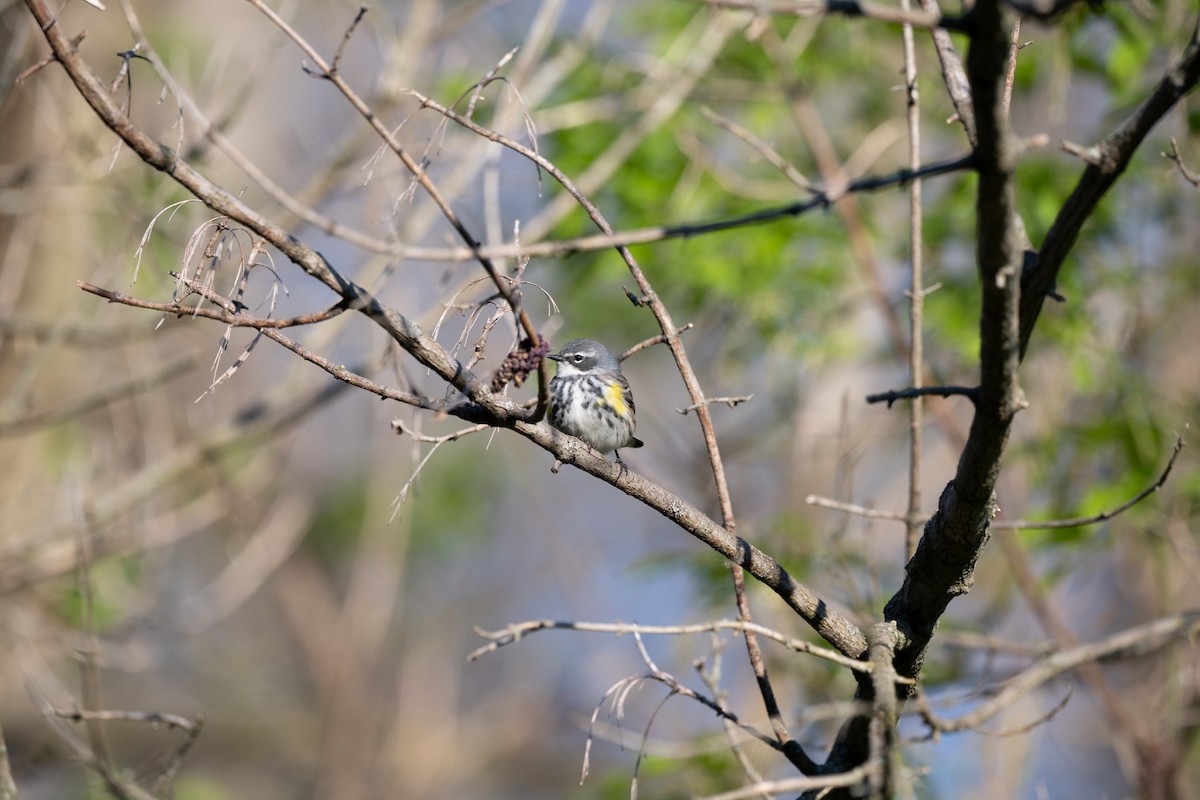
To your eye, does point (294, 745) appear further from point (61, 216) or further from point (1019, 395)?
point (1019, 395)

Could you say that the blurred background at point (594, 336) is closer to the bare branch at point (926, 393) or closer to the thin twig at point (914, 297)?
the thin twig at point (914, 297)

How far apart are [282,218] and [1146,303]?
551cm

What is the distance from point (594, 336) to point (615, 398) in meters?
2.93

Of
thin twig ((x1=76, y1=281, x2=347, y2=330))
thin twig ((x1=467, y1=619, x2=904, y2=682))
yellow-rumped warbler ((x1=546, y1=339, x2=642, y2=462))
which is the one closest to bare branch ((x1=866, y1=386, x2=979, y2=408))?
thin twig ((x1=467, y1=619, x2=904, y2=682))

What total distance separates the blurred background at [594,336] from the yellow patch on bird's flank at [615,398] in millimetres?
513

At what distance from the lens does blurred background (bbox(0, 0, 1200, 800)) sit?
475 cm

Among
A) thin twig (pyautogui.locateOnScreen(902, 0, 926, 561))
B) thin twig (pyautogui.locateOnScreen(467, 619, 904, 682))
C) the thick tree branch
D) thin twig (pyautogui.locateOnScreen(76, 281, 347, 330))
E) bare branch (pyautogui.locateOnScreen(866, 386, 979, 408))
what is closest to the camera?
the thick tree branch

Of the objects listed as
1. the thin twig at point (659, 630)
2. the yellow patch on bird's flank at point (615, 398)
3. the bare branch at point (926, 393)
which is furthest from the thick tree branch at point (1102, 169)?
the yellow patch on bird's flank at point (615, 398)

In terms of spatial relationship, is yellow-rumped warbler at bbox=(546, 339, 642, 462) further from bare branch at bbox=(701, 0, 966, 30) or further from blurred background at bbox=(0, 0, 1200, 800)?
bare branch at bbox=(701, 0, 966, 30)

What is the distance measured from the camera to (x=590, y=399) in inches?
180

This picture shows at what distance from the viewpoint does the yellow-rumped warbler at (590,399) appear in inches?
179

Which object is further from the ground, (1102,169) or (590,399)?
(1102,169)

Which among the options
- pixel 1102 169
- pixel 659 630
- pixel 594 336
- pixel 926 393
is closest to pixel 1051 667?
pixel 926 393

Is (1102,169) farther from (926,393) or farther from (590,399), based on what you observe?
(590,399)
